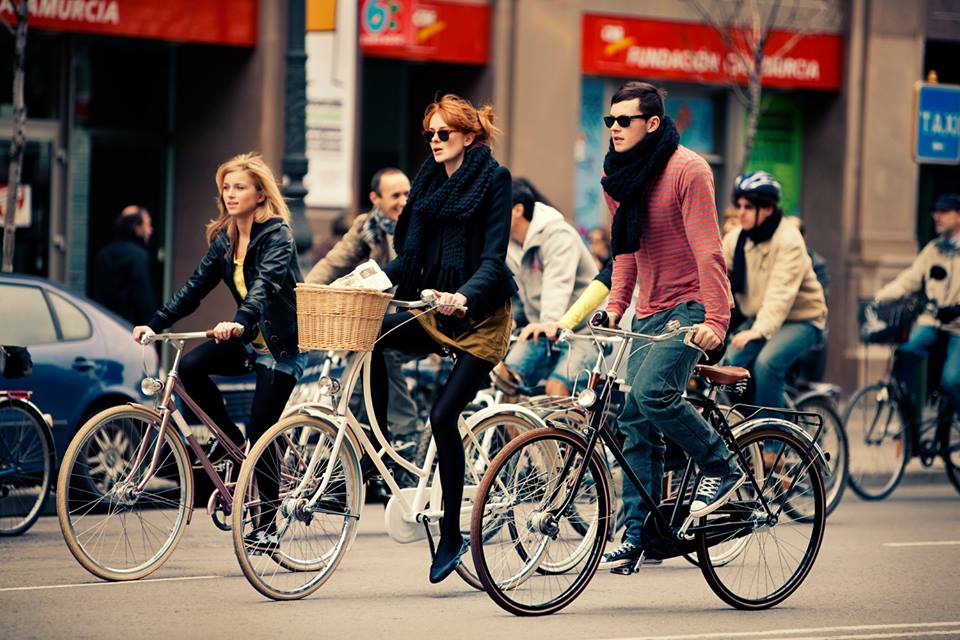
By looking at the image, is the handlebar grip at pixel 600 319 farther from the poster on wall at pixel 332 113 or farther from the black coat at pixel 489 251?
the poster on wall at pixel 332 113

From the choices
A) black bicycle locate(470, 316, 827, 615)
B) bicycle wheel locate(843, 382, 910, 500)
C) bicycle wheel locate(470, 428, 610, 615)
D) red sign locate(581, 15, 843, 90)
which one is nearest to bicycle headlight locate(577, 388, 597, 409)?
black bicycle locate(470, 316, 827, 615)

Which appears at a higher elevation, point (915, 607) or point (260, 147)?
point (260, 147)

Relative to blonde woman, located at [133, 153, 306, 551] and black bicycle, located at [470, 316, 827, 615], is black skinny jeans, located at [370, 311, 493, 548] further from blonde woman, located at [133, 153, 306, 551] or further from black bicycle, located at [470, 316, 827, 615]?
blonde woman, located at [133, 153, 306, 551]

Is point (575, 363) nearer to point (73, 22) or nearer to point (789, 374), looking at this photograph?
point (789, 374)

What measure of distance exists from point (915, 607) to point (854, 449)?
412 centimetres

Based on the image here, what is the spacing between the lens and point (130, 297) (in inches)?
551

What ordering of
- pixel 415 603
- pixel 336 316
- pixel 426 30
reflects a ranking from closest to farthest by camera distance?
pixel 336 316 < pixel 415 603 < pixel 426 30

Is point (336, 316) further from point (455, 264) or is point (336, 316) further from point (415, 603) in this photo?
point (415, 603)

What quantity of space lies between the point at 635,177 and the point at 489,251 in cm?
65

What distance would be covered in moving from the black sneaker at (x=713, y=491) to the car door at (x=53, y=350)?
174 inches

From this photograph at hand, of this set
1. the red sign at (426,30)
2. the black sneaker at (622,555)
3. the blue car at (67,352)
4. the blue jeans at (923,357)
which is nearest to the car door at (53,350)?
the blue car at (67,352)

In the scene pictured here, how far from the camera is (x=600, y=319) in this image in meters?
6.91

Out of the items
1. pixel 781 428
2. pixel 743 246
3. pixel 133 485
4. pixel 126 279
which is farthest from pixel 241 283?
pixel 126 279

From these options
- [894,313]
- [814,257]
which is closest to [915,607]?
[894,313]
